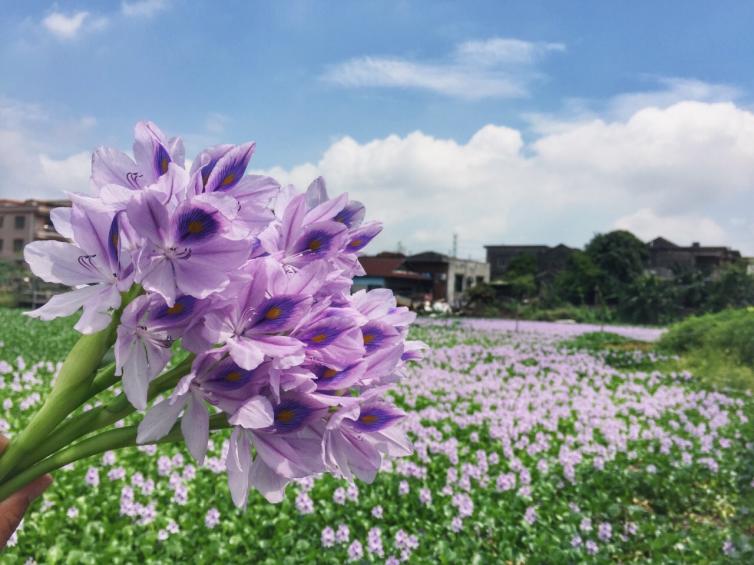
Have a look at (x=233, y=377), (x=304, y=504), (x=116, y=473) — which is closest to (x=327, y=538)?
(x=304, y=504)

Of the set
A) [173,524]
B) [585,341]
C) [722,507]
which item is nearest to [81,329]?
[173,524]

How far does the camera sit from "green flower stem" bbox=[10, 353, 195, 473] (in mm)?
792

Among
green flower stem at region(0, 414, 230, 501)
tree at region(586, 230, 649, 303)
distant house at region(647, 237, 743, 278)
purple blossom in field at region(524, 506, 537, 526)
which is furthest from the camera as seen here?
distant house at region(647, 237, 743, 278)

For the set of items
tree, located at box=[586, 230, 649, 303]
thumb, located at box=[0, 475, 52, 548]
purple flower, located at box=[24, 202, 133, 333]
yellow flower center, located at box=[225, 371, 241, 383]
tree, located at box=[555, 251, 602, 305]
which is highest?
tree, located at box=[586, 230, 649, 303]

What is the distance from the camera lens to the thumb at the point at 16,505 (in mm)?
978

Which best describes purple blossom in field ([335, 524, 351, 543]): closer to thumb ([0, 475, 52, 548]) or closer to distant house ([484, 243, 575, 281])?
thumb ([0, 475, 52, 548])

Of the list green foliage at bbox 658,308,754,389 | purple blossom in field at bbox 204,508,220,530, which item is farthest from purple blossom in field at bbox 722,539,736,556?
green foliage at bbox 658,308,754,389

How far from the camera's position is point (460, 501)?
13.5 feet

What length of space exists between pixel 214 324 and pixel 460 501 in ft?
12.1

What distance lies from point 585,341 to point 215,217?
17.1 meters

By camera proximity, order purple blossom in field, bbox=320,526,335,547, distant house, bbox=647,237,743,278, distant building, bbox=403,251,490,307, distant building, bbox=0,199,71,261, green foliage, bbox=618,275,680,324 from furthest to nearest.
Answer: distant building, bbox=0,199,71,261 < distant house, bbox=647,237,743,278 < distant building, bbox=403,251,490,307 < green foliage, bbox=618,275,680,324 < purple blossom in field, bbox=320,526,335,547

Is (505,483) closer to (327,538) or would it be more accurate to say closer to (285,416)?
(327,538)

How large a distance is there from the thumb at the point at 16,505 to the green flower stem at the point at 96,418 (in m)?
0.15

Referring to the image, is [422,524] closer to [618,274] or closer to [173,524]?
[173,524]
